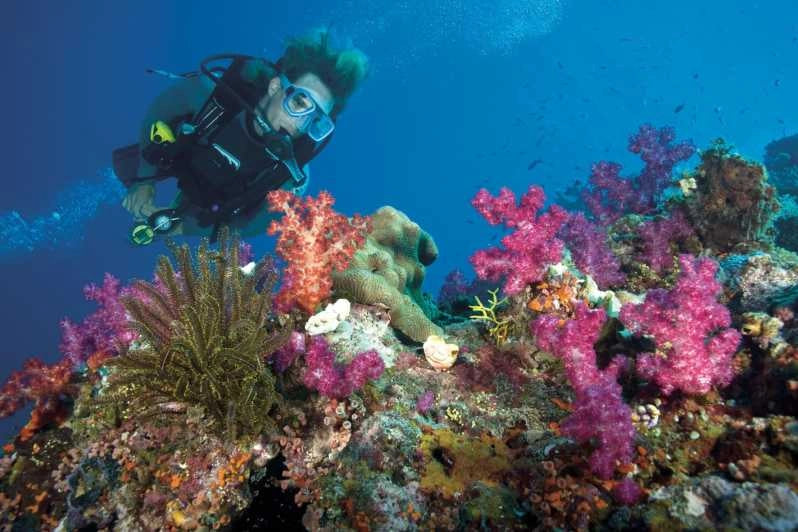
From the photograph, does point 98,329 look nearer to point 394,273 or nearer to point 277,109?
point 394,273

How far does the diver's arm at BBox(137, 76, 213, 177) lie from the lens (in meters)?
7.50

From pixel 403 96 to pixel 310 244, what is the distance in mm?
117299

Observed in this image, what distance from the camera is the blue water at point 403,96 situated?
207 ft

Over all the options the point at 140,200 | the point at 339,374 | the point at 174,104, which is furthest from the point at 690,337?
the point at 140,200

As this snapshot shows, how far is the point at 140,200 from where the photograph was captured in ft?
26.0

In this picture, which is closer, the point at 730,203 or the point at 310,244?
the point at 310,244

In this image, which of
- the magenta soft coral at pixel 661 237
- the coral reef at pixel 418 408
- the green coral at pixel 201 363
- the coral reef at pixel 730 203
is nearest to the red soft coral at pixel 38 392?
the coral reef at pixel 418 408

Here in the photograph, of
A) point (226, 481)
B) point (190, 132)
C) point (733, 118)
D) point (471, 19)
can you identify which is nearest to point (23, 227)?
point (190, 132)

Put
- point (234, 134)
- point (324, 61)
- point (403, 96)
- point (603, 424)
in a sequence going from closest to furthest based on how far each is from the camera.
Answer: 1. point (603, 424)
2. point (234, 134)
3. point (324, 61)
4. point (403, 96)

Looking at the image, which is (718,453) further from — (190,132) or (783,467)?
(190,132)

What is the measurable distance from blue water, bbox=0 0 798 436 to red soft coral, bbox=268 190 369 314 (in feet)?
106

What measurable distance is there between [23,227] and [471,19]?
98454 mm

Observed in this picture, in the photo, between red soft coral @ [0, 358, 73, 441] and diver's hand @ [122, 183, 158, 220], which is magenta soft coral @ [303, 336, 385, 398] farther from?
diver's hand @ [122, 183, 158, 220]

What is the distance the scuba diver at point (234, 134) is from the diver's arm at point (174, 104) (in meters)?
0.02
